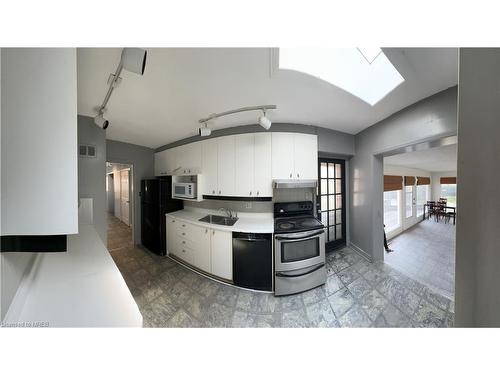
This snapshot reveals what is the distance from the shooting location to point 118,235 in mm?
1376

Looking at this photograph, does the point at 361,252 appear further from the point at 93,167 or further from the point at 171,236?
the point at 93,167

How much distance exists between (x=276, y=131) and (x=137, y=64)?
910mm

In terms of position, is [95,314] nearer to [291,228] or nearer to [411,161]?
[291,228]

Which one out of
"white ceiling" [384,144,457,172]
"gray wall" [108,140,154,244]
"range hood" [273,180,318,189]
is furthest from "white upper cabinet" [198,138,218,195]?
"white ceiling" [384,144,457,172]

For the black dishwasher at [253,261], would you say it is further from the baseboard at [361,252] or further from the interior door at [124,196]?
the interior door at [124,196]

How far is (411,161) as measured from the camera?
1386 millimetres

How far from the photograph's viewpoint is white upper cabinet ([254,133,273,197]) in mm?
1287

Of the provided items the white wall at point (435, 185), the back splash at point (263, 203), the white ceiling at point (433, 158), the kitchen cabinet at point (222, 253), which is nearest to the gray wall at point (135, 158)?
the back splash at point (263, 203)

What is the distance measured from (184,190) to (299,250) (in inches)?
51.1

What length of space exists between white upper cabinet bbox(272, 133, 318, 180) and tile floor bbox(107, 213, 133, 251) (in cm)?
142

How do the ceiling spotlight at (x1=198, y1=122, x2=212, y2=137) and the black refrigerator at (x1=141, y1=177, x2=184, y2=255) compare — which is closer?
the ceiling spotlight at (x1=198, y1=122, x2=212, y2=137)

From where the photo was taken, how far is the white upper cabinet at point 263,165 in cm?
129

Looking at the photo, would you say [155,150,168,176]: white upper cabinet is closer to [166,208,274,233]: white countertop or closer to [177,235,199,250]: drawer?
[166,208,274,233]: white countertop

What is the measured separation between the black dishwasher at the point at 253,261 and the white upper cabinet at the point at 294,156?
543 millimetres
